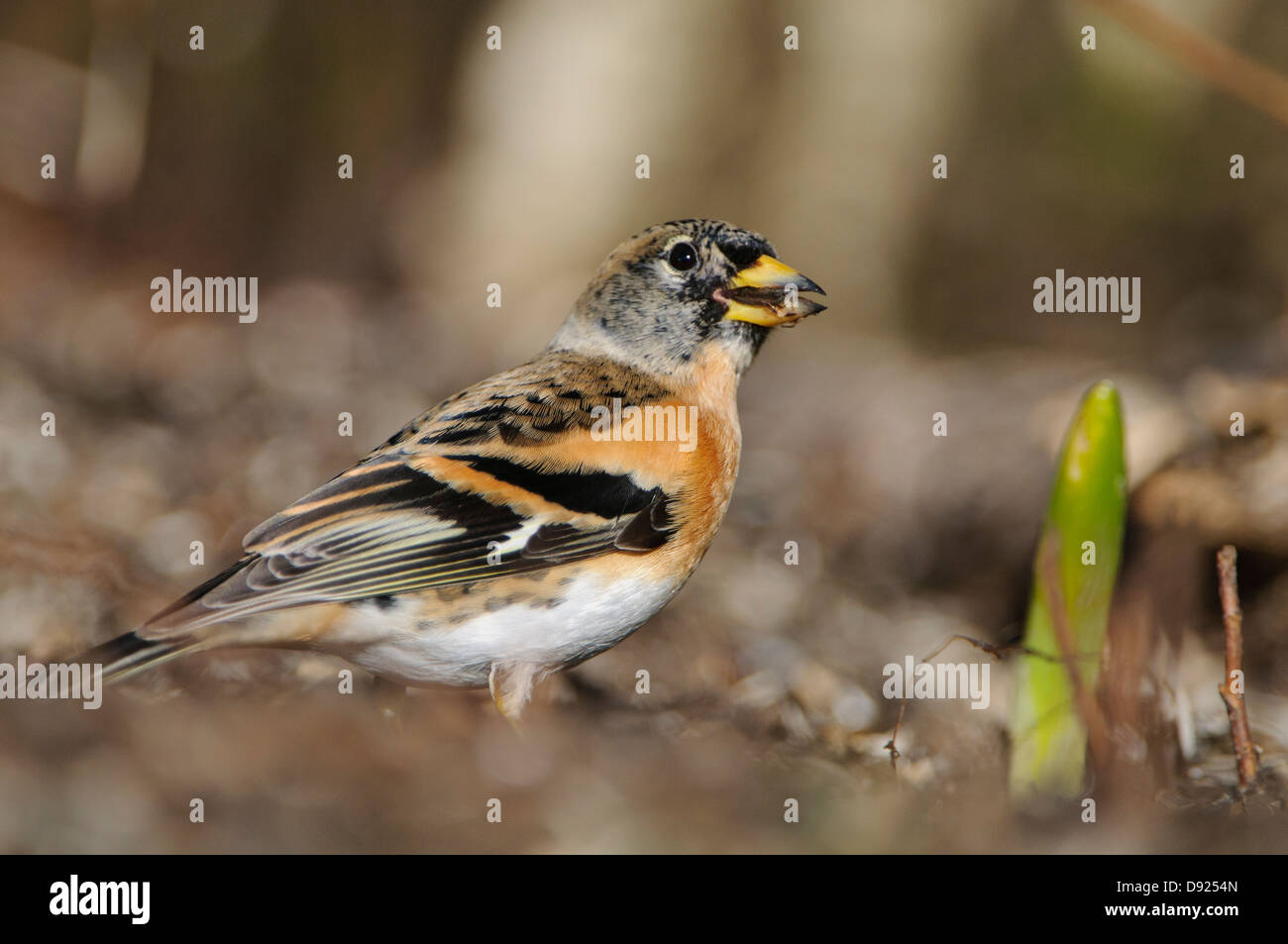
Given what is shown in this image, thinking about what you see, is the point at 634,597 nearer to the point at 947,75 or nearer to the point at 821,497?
the point at 821,497

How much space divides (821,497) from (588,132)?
9.76ft

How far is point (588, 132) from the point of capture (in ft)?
24.1

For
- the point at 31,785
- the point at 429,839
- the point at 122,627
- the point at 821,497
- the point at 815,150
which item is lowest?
the point at 429,839

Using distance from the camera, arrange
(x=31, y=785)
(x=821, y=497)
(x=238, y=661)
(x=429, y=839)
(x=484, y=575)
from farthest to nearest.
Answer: (x=821, y=497), (x=238, y=661), (x=484, y=575), (x=429, y=839), (x=31, y=785)

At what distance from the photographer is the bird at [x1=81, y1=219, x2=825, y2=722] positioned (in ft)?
9.18

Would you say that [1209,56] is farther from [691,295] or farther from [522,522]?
[522,522]

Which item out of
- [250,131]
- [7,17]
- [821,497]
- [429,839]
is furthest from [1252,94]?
[7,17]

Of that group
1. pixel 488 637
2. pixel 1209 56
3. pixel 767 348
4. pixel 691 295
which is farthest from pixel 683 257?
pixel 767 348

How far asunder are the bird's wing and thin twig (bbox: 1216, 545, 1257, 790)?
138cm

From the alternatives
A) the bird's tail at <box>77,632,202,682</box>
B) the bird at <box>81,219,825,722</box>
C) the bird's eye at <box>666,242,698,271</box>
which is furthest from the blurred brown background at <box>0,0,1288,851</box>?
the bird's eye at <box>666,242,698,271</box>

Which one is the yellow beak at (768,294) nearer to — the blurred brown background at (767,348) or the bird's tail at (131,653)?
the blurred brown background at (767,348)

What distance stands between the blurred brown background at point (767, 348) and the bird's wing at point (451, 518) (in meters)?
0.44

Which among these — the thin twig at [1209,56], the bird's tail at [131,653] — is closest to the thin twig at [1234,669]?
the thin twig at [1209,56]

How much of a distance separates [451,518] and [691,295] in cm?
110
